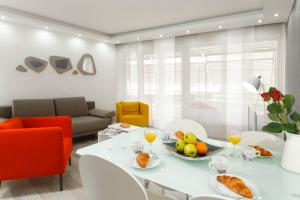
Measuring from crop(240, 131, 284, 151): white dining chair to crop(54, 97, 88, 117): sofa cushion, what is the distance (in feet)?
11.9

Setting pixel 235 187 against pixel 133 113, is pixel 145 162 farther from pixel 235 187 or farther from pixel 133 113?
pixel 133 113

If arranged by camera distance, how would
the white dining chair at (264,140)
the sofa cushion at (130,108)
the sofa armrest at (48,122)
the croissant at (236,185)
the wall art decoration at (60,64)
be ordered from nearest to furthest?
1. the croissant at (236,185)
2. the white dining chair at (264,140)
3. the sofa armrest at (48,122)
4. the wall art decoration at (60,64)
5. the sofa cushion at (130,108)

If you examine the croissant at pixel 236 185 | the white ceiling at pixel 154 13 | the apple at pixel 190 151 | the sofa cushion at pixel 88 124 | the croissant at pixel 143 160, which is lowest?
the sofa cushion at pixel 88 124

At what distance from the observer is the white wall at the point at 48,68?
3.78 m

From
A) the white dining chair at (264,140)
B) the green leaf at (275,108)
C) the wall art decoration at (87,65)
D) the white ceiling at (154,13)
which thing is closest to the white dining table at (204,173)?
the white dining chair at (264,140)

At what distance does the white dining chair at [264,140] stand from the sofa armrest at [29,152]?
1814 mm

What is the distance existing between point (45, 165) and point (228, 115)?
3516 mm

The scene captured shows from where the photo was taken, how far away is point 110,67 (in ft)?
18.7

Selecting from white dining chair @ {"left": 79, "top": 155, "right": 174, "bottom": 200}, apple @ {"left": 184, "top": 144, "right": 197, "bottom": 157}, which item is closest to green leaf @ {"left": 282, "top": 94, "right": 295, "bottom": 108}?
apple @ {"left": 184, "top": 144, "right": 197, "bottom": 157}

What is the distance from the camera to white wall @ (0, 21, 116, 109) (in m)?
3.78

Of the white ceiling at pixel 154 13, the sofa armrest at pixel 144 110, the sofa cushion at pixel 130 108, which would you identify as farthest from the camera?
the sofa cushion at pixel 130 108

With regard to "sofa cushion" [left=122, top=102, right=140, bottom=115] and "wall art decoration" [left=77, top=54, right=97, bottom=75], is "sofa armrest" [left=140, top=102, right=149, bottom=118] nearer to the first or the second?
"sofa cushion" [left=122, top=102, right=140, bottom=115]

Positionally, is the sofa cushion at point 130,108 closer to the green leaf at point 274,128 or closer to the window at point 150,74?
the window at point 150,74

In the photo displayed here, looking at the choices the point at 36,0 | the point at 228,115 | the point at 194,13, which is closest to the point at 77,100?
the point at 36,0
